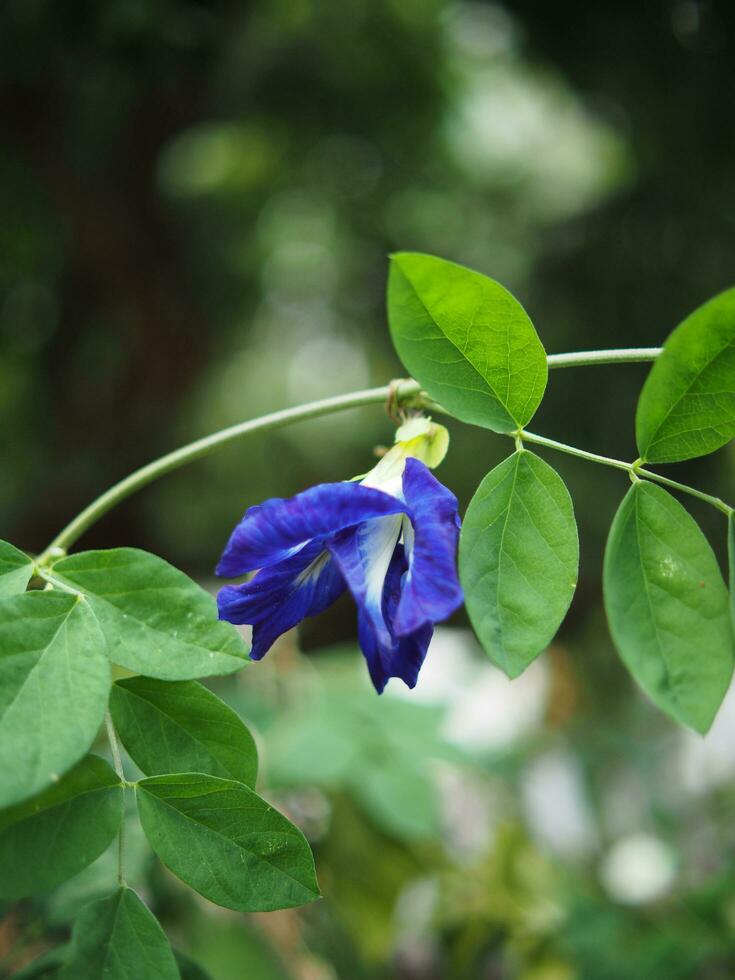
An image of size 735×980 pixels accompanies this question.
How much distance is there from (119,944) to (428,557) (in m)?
0.23

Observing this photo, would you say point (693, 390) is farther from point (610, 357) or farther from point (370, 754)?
point (370, 754)

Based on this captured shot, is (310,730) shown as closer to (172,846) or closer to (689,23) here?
(172,846)

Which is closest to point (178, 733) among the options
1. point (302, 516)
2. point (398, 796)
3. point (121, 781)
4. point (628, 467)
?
point (121, 781)

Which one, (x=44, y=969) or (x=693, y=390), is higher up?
(x=693, y=390)

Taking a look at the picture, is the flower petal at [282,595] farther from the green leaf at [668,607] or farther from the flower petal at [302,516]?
the green leaf at [668,607]

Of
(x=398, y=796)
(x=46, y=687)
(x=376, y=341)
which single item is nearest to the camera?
(x=46, y=687)

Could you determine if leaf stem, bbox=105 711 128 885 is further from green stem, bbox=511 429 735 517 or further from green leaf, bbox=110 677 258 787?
green stem, bbox=511 429 735 517

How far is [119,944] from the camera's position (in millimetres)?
411

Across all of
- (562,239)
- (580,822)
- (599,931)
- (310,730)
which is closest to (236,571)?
(310,730)

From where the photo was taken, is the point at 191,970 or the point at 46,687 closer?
the point at 46,687

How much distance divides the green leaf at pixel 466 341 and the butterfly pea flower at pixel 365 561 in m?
0.04

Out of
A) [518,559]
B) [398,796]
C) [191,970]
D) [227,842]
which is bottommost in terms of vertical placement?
[398,796]

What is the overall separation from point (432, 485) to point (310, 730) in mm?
631

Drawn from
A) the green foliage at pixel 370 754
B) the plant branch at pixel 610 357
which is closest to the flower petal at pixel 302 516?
the plant branch at pixel 610 357
